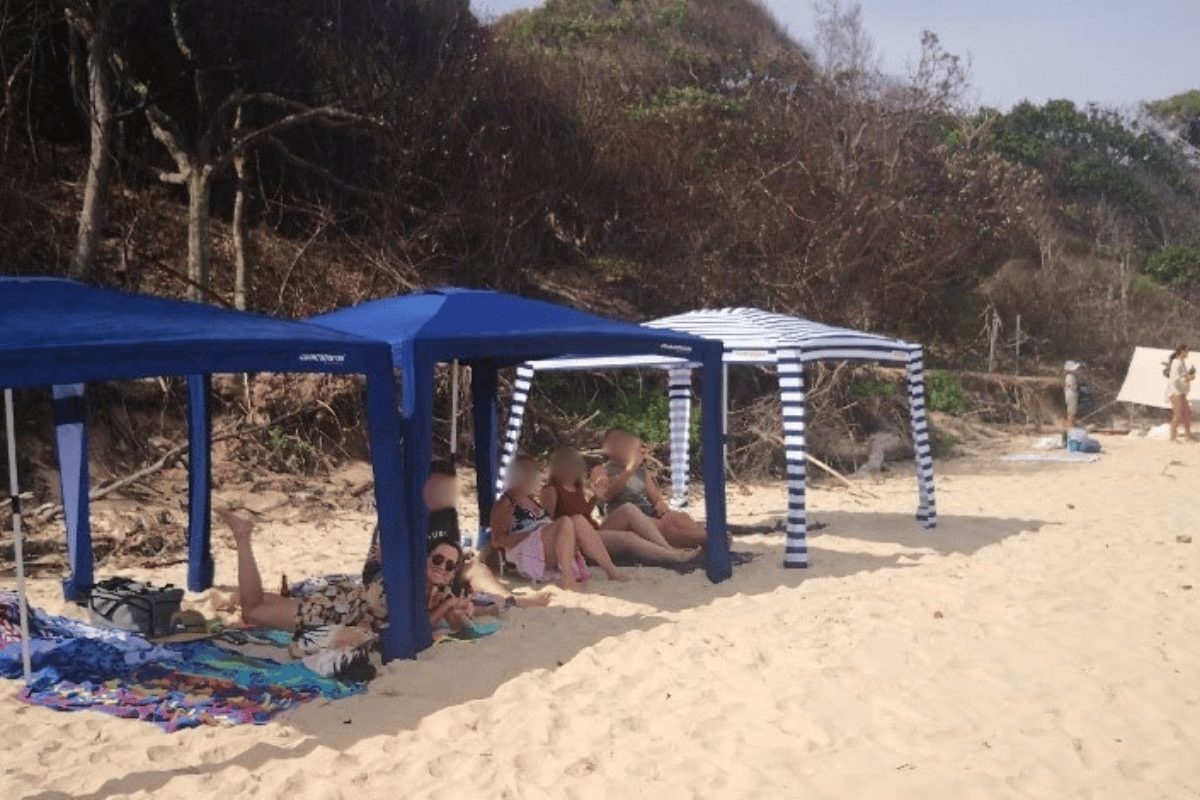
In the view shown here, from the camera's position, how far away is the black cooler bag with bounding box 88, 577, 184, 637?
5.80 metres

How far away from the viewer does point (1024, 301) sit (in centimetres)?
2419

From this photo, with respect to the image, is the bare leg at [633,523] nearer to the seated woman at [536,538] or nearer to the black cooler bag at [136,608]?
the seated woman at [536,538]

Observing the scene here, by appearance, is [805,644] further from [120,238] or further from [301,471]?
[120,238]

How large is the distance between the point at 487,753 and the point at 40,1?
1126 cm

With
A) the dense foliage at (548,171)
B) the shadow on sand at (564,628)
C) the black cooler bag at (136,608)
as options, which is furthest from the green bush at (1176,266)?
the black cooler bag at (136,608)

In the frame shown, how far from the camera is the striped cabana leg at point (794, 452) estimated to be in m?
7.89

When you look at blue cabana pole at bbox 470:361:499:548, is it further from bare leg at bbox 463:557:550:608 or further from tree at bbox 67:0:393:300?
tree at bbox 67:0:393:300

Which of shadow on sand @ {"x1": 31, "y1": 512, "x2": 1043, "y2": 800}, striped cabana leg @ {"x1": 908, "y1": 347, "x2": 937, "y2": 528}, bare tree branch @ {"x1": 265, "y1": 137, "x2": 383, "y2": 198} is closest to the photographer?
shadow on sand @ {"x1": 31, "y1": 512, "x2": 1043, "y2": 800}

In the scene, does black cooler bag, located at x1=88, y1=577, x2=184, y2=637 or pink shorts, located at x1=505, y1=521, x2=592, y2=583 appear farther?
pink shorts, located at x1=505, y1=521, x2=592, y2=583

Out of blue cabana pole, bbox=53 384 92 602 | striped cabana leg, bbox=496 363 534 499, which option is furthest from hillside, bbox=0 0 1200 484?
blue cabana pole, bbox=53 384 92 602

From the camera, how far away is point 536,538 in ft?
24.3

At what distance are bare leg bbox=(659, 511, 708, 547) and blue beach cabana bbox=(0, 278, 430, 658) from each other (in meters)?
2.90

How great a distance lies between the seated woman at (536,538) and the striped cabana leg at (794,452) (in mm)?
1275

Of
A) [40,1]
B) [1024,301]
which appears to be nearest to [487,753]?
[40,1]
